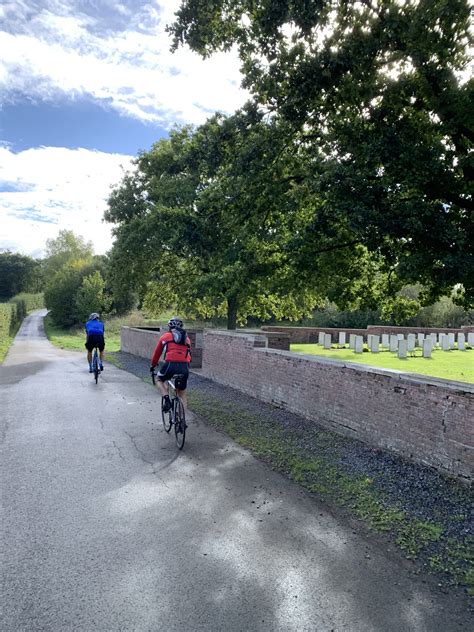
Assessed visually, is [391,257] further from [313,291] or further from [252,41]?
[252,41]

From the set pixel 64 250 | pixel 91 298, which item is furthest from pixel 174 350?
pixel 64 250

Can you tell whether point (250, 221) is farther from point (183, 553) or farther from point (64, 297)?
point (64, 297)

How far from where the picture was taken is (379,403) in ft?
21.9

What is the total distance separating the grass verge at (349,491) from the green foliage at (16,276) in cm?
10312

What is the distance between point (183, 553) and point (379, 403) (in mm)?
3971

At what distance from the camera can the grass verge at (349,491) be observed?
375 cm

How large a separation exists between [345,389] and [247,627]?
496 centimetres

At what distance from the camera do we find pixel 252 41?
10719 mm

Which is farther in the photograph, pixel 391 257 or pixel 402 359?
pixel 402 359

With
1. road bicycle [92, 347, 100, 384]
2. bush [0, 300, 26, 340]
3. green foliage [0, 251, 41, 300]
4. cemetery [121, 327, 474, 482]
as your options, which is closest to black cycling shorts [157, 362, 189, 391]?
cemetery [121, 327, 474, 482]

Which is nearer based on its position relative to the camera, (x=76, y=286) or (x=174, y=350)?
(x=174, y=350)

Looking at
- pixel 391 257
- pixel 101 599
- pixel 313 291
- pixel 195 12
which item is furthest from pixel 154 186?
pixel 101 599

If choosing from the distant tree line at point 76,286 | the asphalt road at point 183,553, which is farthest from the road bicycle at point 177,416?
the distant tree line at point 76,286

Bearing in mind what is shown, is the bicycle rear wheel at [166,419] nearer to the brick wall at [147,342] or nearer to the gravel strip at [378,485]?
the gravel strip at [378,485]
